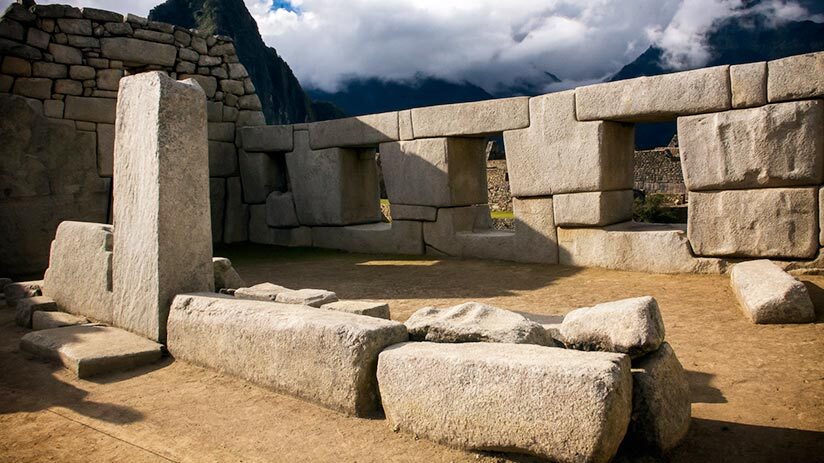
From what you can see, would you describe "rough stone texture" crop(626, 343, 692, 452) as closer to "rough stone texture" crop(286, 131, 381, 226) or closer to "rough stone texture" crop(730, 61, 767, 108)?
"rough stone texture" crop(730, 61, 767, 108)

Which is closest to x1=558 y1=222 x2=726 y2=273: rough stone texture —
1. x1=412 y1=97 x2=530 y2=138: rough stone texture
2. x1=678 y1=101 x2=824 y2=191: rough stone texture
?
x1=678 y1=101 x2=824 y2=191: rough stone texture

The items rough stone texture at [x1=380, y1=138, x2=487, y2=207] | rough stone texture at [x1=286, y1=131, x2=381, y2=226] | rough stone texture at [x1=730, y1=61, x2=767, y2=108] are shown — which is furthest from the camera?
rough stone texture at [x1=286, y1=131, x2=381, y2=226]

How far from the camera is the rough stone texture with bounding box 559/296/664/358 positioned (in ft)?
9.77

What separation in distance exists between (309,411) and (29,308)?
3.67 m

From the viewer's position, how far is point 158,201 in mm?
4617

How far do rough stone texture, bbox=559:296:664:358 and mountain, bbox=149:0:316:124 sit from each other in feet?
127

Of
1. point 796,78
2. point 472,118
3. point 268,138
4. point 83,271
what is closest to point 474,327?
point 83,271

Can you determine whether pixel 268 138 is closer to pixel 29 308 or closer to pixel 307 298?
pixel 29 308

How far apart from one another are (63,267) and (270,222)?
5.58 meters

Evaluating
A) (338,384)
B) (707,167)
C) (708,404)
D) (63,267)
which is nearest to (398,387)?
(338,384)

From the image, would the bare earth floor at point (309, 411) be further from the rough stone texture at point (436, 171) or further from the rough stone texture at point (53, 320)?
the rough stone texture at point (436, 171)

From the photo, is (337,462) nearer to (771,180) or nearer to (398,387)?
(398,387)

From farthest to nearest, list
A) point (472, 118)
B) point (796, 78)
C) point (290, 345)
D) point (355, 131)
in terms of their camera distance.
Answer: point (355, 131) < point (472, 118) < point (796, 78) < point (290, 345)

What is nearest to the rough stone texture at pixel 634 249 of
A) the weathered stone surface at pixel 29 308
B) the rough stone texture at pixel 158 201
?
the rough stone texture at pixel 158 201
